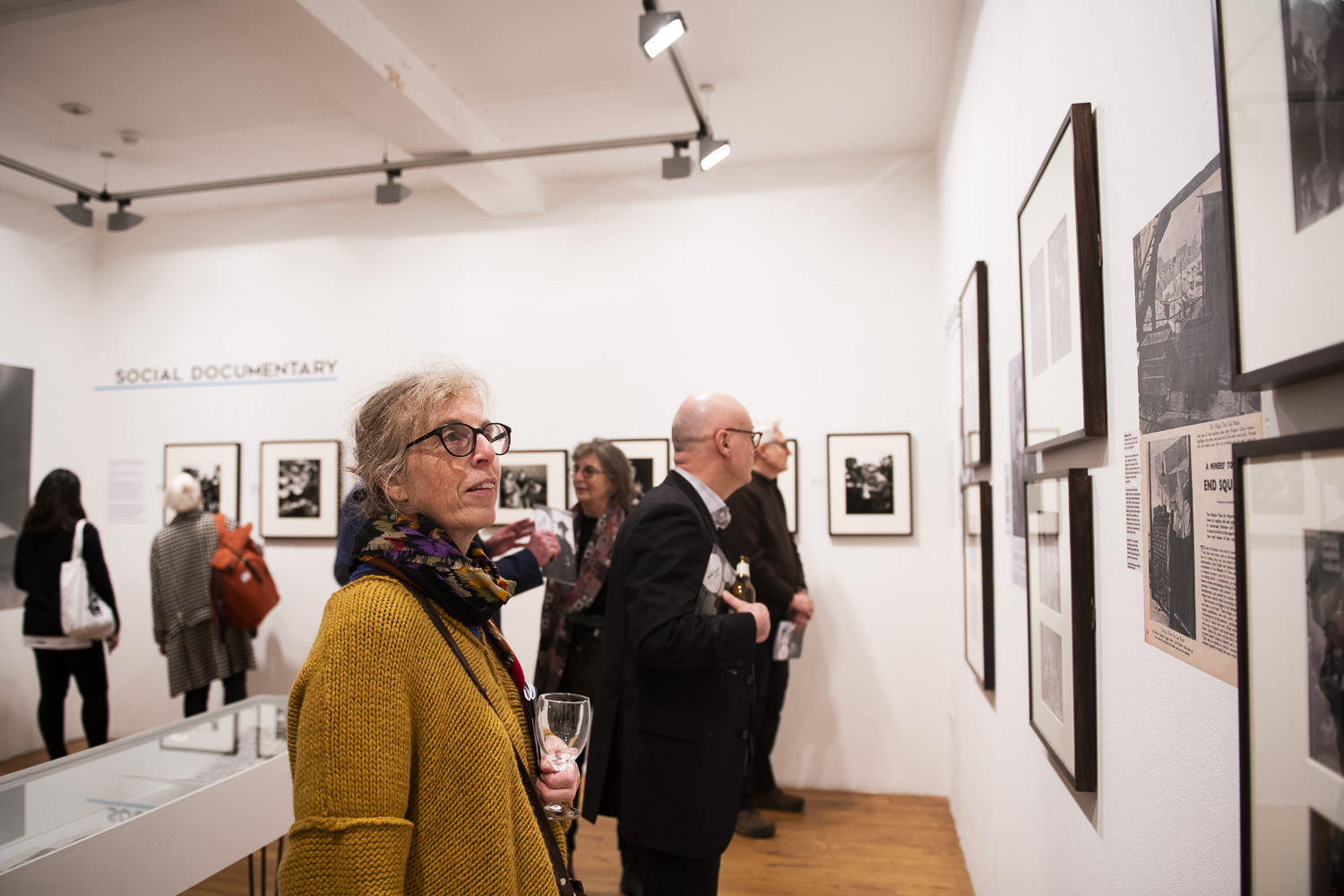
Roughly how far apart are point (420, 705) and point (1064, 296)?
141 centimetres

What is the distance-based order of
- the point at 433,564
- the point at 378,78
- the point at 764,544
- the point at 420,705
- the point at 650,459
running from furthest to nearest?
the point at 650,459 → the point at 764,544 → the point at 378,78 → the point at 433,564 → the point at 420,705

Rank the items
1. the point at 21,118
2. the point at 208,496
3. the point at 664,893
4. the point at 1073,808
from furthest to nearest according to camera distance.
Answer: the point at 208,496, the point at 21,118, the point at 664,893, the point at 1073,808

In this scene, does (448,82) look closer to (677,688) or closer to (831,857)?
(677,688)

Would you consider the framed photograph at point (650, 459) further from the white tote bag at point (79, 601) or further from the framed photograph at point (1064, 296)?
the framed photograph at point (1064, 296)

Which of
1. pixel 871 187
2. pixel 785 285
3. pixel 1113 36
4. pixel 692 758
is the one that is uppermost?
pixel 871 187

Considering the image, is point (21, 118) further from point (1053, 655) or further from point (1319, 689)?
point (1319, 689)

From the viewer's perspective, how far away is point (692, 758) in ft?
7.02

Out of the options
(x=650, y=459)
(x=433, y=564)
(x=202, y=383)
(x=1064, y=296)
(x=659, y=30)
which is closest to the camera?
(x=433, y=564)

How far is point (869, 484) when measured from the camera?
15.9 ft

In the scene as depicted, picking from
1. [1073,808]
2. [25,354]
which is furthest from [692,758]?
[25,354]

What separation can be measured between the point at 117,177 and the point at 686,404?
524 centimetres

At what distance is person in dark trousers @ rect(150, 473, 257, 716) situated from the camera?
4.82 m

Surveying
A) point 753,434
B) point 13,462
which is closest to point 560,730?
point 753,434

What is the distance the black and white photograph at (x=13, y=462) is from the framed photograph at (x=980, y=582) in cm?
576
